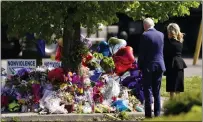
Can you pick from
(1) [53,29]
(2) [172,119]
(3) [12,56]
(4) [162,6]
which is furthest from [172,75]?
(3) [12,56]

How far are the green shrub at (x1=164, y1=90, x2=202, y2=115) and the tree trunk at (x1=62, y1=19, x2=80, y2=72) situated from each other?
4.34m

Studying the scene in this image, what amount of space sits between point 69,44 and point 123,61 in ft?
3.65

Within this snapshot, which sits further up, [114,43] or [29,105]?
[114,43]

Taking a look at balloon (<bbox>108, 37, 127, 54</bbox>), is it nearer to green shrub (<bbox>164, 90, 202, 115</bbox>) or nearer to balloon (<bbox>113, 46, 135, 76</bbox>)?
balloon (<bbox>113, 46, 135, 76</bbox>)

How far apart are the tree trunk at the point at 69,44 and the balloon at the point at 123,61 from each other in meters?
0.90

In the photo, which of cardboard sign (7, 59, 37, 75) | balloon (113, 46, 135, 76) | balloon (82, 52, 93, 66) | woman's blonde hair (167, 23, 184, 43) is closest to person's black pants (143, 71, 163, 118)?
woman's blonde hair (167, 23, 184, 43)

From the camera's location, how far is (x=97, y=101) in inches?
401

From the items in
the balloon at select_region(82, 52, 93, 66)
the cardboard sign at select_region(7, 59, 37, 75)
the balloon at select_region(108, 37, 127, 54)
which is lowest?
the cardboard sign at select_region(7, 59, 37, 75)

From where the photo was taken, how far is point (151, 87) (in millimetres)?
9273

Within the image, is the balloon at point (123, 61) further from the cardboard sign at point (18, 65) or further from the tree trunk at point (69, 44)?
the cardboard sign at point (18, 65)

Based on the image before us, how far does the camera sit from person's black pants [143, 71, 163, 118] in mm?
9102

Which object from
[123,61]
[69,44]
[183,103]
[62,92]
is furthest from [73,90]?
[183,103]

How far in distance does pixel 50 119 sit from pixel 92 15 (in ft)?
6.17

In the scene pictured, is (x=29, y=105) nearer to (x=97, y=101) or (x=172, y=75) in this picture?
(x=97, y=101)
